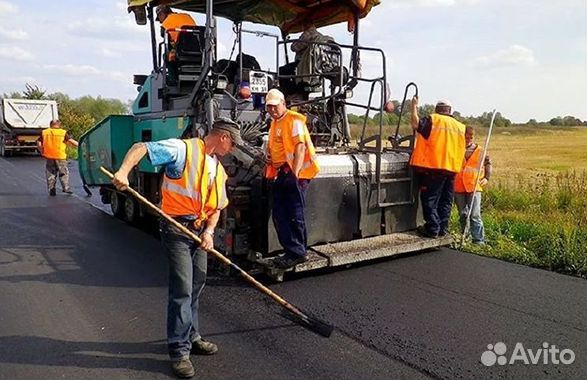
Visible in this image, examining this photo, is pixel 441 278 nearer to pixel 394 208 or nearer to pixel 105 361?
pixel 394 208

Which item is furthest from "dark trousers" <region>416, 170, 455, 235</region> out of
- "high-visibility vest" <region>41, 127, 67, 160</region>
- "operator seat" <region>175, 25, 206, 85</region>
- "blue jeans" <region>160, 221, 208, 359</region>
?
"high-visibility vest" <region>41, 127, 67, 160</region>

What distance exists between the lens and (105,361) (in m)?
3.45

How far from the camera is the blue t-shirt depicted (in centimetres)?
318

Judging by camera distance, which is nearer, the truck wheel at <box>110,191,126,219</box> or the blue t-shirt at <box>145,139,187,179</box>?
the blue t-shirt at <box>145,139,187,179</box>

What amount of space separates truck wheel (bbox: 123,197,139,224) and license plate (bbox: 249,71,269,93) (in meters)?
3.00

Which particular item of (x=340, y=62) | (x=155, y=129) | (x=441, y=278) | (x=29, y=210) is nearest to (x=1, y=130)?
(x=29, y=210)

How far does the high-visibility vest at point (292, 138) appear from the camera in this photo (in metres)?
4.87

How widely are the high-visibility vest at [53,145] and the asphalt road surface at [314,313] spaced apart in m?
5.59

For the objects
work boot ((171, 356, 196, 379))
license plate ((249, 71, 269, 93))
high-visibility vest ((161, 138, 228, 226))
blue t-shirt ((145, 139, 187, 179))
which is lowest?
work boot ((171, 356, 196, 379))

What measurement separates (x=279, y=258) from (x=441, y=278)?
1650 mm

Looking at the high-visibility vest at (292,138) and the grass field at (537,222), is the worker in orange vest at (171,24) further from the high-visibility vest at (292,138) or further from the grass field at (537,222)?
the grass field at (537,222)

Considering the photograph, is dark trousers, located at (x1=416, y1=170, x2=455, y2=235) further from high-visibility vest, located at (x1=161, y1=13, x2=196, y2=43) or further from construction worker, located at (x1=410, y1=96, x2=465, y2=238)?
A: high-visibility vest, located at (x1=161, y1=13, x2=196, y2=43)

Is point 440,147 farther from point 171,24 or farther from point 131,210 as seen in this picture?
point 131,210

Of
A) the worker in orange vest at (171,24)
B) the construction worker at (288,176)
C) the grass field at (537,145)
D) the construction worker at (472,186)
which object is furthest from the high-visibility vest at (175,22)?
the grass field at (537,145)
